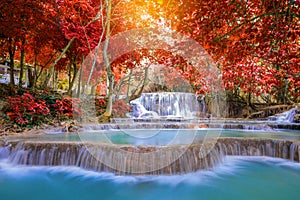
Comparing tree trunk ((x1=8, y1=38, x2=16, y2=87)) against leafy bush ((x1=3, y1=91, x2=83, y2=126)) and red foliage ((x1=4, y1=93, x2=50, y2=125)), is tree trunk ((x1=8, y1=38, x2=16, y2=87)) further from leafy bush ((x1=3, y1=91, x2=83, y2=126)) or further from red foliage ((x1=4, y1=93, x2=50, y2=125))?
red foliage ((x1=4, y1=93, x2=50, y2=125))

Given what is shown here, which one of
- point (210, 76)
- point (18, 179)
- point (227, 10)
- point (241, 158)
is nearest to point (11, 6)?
point (18, 179)

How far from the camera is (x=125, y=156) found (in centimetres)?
310

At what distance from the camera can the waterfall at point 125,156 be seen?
309 centimetres

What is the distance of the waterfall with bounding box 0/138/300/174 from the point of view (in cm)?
309

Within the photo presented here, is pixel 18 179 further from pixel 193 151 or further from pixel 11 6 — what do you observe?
pixel 11 6

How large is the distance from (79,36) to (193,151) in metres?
6.40

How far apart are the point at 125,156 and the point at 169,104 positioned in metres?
11.1

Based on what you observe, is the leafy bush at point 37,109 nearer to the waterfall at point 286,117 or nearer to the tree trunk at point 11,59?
the tree trunk at point 11,59

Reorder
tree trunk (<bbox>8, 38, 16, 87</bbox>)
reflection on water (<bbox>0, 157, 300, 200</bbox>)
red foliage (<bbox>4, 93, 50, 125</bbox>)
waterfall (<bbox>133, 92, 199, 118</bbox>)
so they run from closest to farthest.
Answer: reflection on water (<bbox>0, 157, 300, 200</bbox>) < red foliage (<bbox>4, 93, 50, 125</bbox>) < tree trunk (<bbox>8, 38, 16, 87</bbox>) < waterfall (<bbox>133, 92, 199, 118</bbox>)

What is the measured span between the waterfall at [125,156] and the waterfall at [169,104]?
9.96m

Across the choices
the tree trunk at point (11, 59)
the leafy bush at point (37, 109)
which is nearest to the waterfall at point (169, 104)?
the leafy bush at point (37, 109)

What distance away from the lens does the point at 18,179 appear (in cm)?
312

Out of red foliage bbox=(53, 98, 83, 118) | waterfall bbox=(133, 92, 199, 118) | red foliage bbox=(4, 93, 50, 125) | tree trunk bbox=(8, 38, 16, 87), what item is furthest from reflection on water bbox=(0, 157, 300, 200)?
waterfall bbox=(133, 92, 199, 118)

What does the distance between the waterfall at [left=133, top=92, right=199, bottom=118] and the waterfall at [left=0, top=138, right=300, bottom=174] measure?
9955 millimetres
